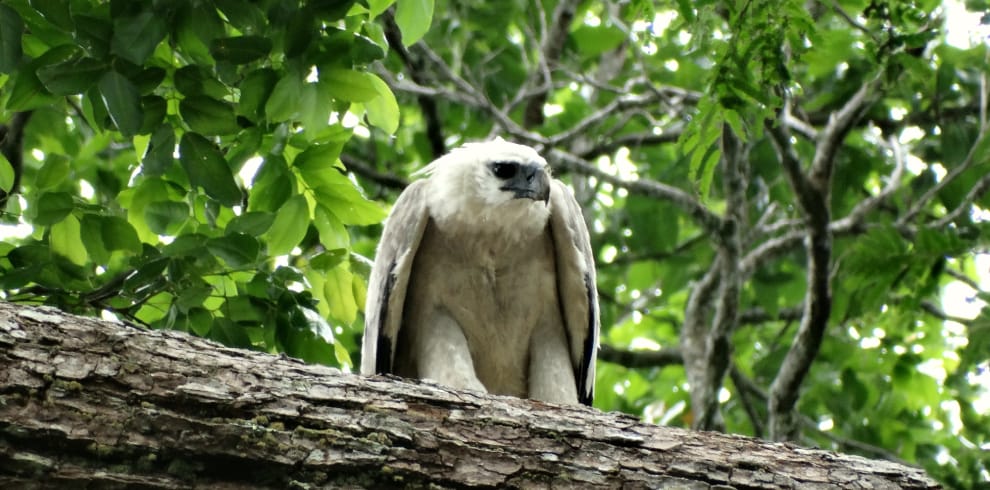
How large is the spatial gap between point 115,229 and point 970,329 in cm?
627

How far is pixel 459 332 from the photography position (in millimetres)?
6094

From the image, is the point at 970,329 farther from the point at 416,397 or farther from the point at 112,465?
the point at 112,465

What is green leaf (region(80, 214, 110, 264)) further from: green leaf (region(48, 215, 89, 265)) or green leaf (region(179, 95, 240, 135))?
green leaf (region(179, 95, 240, 135))

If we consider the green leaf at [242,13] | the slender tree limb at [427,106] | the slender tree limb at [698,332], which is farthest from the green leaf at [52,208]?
the slender tree limb at [427,106]

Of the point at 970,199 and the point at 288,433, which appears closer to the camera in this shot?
the point at 288,433

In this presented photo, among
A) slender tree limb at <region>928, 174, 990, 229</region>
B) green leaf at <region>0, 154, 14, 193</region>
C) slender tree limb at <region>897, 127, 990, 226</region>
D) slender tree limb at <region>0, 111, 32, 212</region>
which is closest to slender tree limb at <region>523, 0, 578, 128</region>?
slender tree limb at <region>897, 127, 990, 226</region>

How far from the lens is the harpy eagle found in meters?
6.07

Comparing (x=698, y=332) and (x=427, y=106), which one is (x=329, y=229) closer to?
(x=698, y=332)

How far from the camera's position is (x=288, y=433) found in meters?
3.67

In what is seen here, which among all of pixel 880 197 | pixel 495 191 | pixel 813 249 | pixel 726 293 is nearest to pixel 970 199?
pixel 880 197

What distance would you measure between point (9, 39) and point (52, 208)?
31.0 inches

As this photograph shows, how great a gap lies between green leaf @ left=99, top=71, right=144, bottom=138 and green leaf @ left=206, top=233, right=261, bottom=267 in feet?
2.03

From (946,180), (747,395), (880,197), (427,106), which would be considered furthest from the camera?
(427,106)

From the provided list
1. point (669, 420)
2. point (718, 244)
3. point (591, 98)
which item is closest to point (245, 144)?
point (718, 244)
